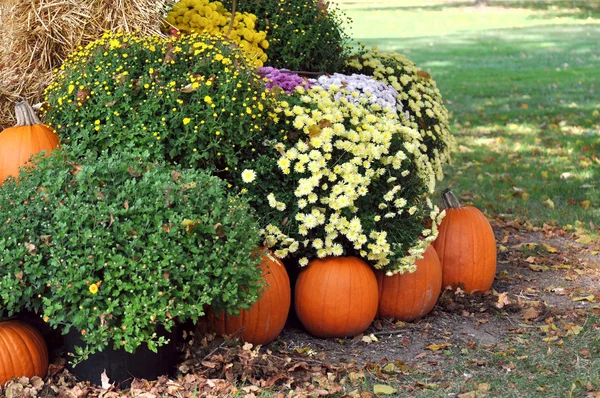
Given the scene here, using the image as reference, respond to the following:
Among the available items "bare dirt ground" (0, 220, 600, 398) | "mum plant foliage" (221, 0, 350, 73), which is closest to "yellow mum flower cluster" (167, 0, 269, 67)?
"mum plant foliage" (221, 0, 350, 73)

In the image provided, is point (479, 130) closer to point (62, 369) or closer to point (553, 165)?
point (553, 165)

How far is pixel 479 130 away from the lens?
957 centimetres

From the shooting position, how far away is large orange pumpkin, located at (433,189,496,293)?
4.73 metres

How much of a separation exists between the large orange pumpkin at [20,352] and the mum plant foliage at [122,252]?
11cm

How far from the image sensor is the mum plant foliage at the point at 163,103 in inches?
156

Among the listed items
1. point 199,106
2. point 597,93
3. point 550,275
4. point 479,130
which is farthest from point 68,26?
point 597,93

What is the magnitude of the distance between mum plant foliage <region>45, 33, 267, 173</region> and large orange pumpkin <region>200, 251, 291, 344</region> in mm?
555

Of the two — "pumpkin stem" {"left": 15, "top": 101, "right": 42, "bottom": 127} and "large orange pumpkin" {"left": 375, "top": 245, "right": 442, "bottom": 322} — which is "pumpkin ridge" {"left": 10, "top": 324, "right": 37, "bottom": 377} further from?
"large orange pumpkin" {"left": 375, "top": 245, "right": 442, "bottom": 322}

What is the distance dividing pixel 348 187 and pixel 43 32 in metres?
1.95

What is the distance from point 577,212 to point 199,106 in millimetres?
3572

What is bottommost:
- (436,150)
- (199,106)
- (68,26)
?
(436,150)

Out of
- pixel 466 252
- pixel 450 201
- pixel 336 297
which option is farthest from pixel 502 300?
pixel 336 297

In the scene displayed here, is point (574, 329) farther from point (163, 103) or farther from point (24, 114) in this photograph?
point (24, 114)

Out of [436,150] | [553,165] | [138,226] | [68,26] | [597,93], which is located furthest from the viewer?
[597,93]
